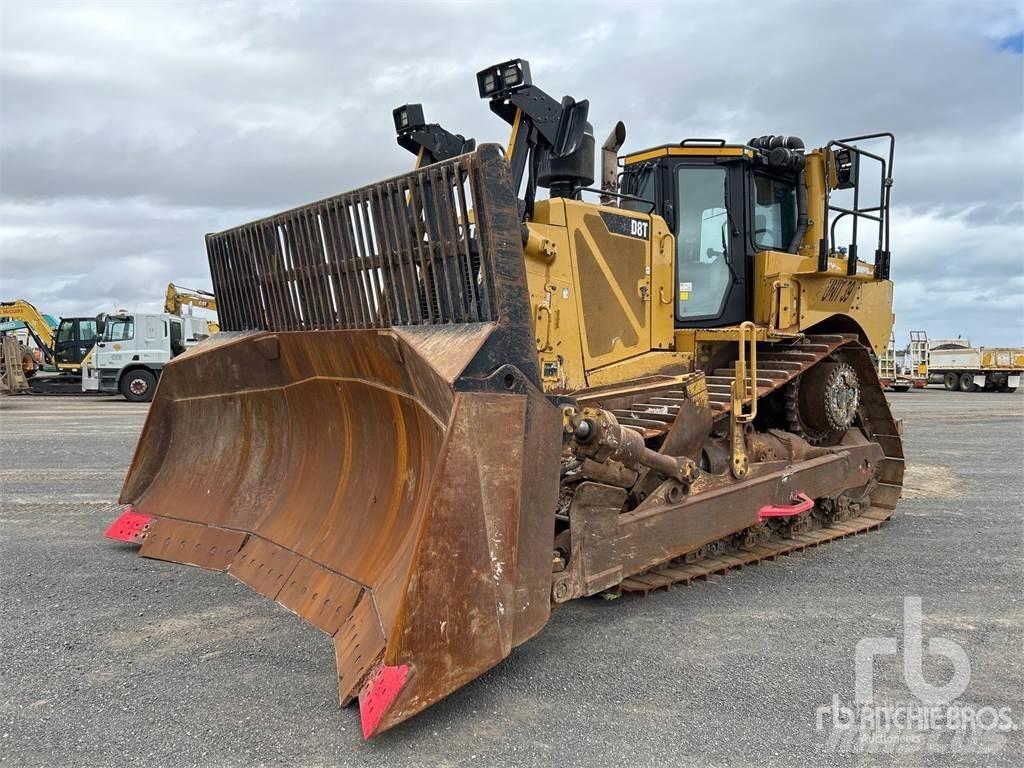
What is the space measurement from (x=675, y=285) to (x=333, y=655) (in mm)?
3315

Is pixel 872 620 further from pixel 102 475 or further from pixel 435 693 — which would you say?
pixel 102 475

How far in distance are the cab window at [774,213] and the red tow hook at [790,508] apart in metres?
1.87

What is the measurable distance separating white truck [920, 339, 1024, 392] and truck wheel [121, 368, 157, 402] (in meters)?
31.0

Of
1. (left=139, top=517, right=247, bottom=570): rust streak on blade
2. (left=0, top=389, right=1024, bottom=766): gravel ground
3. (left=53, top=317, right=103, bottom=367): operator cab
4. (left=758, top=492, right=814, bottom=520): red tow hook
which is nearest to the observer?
(left=0, top=389, right=1024, bottom=766): gravel ground

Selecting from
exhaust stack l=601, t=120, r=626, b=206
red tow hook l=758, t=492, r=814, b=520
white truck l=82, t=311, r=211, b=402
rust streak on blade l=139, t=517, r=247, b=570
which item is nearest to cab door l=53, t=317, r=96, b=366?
white truck l=82, t=311, r=211, b=402

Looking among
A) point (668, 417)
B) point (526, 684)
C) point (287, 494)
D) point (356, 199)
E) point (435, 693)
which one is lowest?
point (526, 684)

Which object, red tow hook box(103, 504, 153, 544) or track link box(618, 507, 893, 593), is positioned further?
red tow hook box(103, 504, 153, 544)

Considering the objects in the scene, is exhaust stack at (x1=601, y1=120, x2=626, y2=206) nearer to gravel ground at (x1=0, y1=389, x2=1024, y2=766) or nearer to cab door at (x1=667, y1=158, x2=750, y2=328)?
cab door at (x1=667, y1=158, x2=750, y2=328)

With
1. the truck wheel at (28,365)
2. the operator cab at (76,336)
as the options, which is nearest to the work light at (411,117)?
the operator cab at (76,336)

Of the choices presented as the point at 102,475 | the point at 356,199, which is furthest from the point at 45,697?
the point at 102,475

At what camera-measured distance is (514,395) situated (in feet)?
10.2

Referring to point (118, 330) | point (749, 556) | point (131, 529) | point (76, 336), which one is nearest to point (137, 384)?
point (118, 330)

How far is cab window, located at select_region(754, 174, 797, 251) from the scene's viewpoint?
A: 5641mm

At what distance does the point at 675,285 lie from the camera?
5312 mm
